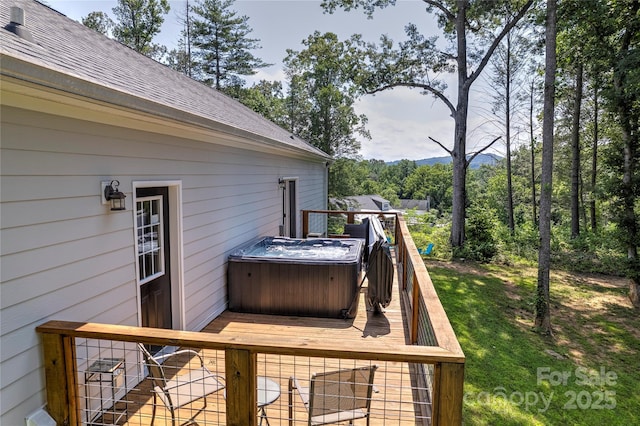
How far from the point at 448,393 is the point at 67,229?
273cm

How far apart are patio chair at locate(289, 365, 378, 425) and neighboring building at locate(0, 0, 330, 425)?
1800 mm

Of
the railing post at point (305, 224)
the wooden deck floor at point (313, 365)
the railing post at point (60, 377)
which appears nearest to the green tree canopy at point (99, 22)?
the railing post at point (305, 224)

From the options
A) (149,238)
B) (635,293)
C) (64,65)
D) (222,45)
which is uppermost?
(222,45)

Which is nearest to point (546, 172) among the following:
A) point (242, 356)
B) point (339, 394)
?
point (339, 394)

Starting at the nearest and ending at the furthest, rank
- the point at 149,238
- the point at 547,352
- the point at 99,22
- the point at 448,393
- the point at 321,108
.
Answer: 1. the point at 448,393
2. the point at 149,238
3. the point at 547,352
4. the point at 99,22
5. the point at 321,108

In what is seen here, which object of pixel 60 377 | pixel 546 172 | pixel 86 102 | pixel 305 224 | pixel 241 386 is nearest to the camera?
pixel 241 386

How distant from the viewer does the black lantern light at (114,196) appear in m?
2.91

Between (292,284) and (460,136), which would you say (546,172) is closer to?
(292,284)

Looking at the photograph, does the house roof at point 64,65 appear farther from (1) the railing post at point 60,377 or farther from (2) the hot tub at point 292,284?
(2) the hot tub at point 292,284

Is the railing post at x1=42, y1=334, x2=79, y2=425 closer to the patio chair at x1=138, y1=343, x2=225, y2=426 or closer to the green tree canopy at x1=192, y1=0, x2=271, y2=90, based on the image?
the patio chair at x1=138, y1=343, x2=225, y2=426

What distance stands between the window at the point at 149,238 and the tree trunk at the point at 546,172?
6.43 metres

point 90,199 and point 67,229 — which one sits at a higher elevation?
point 90,199

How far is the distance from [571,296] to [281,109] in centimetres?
2024

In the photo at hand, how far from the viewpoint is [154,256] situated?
380cm
